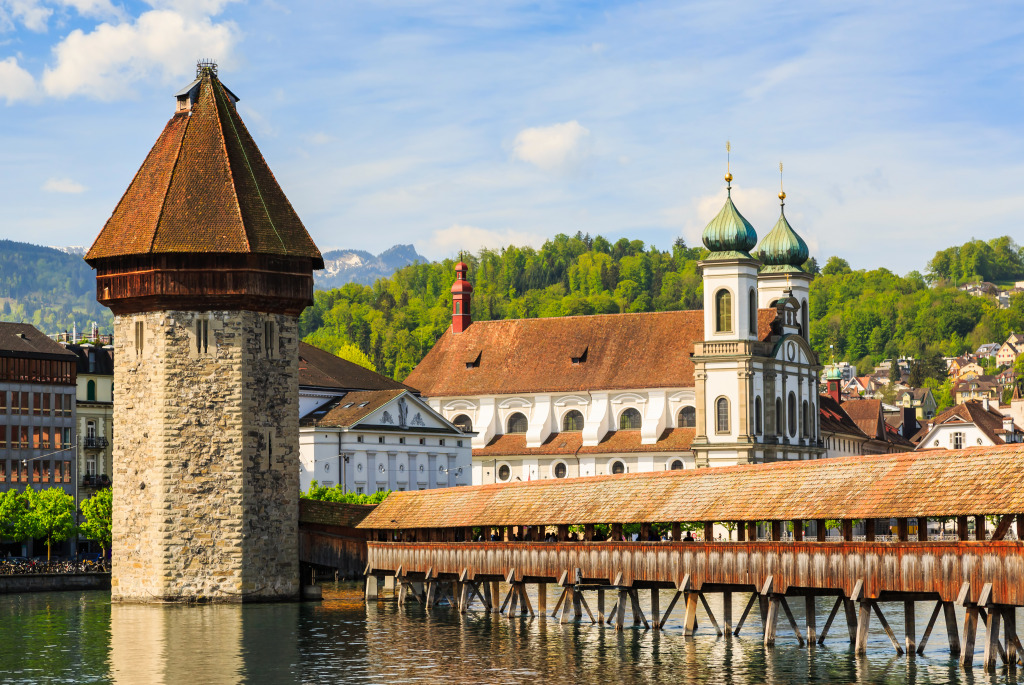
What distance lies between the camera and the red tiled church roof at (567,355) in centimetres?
10194

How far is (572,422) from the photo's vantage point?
343 ft

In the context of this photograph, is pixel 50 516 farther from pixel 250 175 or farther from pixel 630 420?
pixel 630 420

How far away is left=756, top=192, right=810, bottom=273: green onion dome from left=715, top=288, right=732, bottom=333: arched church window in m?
11.6

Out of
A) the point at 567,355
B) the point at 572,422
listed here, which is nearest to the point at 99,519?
the point at 572,422

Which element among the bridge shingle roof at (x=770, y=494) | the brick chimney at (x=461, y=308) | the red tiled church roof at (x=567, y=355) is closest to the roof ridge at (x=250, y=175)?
the bridge shingle roof at (x=770, y=494)

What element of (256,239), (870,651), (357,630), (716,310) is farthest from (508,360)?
(870,651)

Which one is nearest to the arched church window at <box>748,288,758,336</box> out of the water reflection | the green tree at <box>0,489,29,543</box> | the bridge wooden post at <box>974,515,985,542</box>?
the green tree at <box>0,489,29,543</box>

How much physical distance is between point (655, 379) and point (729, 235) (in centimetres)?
944

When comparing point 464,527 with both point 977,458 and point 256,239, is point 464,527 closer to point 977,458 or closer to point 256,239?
point 256,239

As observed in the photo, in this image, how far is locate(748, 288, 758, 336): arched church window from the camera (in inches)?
3802

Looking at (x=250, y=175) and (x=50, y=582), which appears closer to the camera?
(x=250, y=175)

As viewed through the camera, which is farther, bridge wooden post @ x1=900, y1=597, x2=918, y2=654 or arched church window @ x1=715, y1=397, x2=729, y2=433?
arched church window @ x1=715, y1=397, x2=729, y2=433

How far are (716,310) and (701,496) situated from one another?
178 ft

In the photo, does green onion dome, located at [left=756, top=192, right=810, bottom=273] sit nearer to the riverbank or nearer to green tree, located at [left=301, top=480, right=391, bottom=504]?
green tree, located at [left=301, top=480, right=391, bottom=504]
